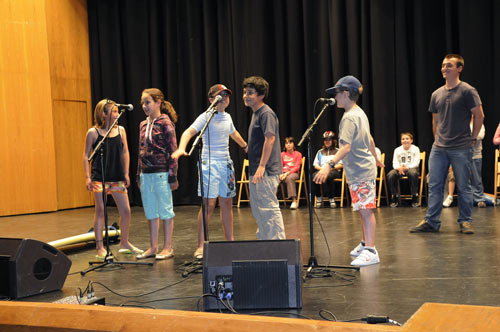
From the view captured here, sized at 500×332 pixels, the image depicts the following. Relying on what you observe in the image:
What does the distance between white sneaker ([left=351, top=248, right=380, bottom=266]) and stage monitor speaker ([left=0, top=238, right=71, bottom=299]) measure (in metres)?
2.13

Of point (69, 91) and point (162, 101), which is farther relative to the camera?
point (69, 91)

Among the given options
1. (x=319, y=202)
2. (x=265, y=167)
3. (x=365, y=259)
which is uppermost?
(x=265, y=167)

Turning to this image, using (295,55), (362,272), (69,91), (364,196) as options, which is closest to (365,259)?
(362,272)

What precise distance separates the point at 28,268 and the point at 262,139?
77.7 inches

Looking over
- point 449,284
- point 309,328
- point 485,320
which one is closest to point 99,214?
point 449,284

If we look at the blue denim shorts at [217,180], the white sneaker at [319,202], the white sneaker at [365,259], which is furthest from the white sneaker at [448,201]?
the blue denim shorts at [217,180]

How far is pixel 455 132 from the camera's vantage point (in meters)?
5.55

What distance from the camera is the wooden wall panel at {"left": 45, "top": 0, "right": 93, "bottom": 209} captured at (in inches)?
414

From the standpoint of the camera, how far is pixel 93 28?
11.4 meters

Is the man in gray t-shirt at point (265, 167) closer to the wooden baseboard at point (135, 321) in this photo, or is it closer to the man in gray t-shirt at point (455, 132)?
the man in gray t-shirt at point (455, 132)

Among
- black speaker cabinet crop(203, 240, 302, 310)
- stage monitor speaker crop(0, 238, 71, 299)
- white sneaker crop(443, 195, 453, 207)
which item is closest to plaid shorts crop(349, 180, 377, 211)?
black speaker cabinet crop(203, 240, 302, 310)

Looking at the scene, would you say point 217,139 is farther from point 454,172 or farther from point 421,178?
point 421,178

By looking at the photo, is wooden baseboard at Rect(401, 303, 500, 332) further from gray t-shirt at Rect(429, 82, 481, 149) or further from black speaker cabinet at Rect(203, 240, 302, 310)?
gray t-shirt at Rect(429, 82, 481, 149)

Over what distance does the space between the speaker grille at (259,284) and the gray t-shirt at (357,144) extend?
153 cm
